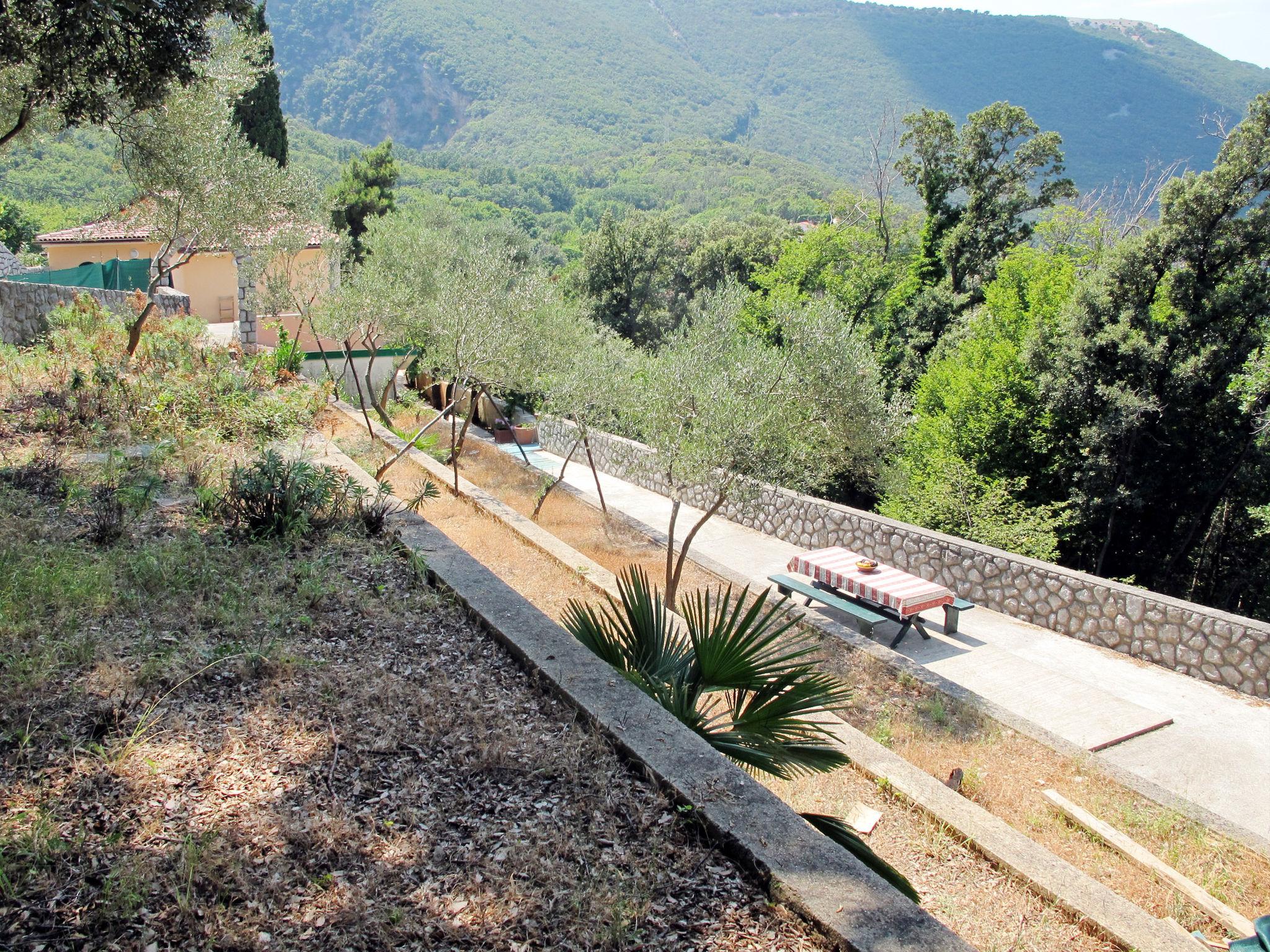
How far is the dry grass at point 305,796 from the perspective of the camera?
2.55m

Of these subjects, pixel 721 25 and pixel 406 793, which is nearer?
pixel 406 793

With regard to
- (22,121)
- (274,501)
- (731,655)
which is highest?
(22,121)

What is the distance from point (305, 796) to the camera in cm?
316

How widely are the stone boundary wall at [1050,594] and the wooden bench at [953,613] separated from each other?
113 centimetres

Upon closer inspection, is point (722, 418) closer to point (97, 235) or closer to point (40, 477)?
point (40, 477)

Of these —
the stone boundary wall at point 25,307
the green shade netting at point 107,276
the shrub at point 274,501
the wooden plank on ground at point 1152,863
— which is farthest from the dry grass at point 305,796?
the green shade netting at point 107,276

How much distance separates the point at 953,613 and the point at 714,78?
144 m

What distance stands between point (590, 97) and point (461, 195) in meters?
60.0

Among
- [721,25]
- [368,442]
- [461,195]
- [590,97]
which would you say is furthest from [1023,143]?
[721,25]

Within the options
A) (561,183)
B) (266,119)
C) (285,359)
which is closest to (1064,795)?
(285,359)

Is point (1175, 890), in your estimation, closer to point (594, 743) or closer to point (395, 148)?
point (594, 743)

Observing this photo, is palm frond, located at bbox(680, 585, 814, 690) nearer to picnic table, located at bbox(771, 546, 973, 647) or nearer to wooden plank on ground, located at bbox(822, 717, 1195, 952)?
wooden plank on ground, located at bbox(822, 717, 1195, 952)

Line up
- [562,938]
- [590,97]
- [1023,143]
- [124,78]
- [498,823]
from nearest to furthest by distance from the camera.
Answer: [562,938] < [498,823] < [124,78] < [1023,143] < [590,97]

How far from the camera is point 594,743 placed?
11.8ft
